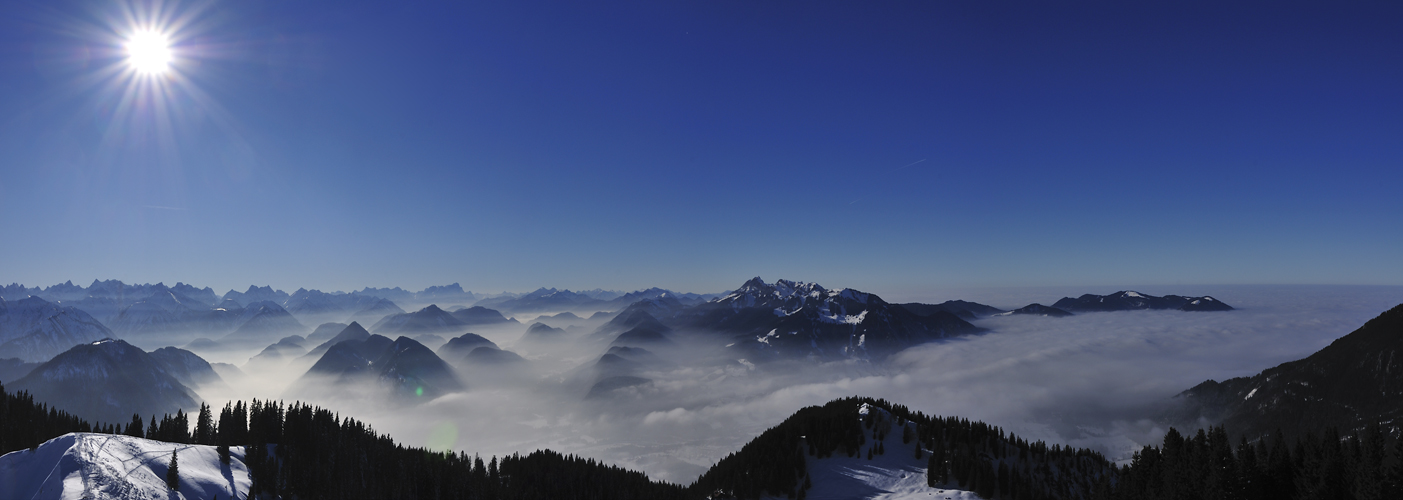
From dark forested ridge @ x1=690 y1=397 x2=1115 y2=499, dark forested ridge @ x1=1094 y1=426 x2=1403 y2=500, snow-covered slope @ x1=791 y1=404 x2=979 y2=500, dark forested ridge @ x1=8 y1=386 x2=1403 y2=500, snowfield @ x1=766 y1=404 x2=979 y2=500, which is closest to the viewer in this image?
dark forested ridge @ x1=1094 y1=426 x2=1403 y2=500

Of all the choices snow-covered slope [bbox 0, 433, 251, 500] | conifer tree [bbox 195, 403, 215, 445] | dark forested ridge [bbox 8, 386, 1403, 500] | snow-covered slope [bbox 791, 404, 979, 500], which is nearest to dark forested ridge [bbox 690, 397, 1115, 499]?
dark forested ridge [bbox 8, 386, 1403, 500]

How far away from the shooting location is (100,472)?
303 feet

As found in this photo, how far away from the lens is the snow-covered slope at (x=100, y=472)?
3489 inches

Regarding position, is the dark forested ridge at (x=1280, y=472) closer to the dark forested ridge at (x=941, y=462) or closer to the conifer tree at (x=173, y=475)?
the dark forested ridge at (x=941, y=462)

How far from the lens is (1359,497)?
3509 inches

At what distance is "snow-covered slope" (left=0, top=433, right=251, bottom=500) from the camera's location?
8862cm

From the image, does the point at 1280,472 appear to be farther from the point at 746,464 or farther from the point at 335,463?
the point at 335,463

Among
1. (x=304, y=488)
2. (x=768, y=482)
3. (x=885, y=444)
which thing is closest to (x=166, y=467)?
(x=304, y=488)

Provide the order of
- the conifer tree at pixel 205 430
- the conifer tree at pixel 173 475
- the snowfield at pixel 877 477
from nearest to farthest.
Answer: the conifer tree at pixel 173 475 → the snowfield at pixel 877 477 → the conifer tree at pixel 205 430

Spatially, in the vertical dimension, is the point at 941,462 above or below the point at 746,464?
above

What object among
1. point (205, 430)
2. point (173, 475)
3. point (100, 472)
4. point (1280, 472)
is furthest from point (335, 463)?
point (1280, 472)

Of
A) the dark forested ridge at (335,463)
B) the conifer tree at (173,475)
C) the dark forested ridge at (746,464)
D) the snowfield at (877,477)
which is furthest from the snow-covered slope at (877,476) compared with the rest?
the conifer tree at (173,475)

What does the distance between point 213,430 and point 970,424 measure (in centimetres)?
26632

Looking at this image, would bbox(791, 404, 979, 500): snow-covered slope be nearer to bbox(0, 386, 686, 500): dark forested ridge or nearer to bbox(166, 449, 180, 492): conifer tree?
bbox(0, 386, 686, 500): dark forested ridge
